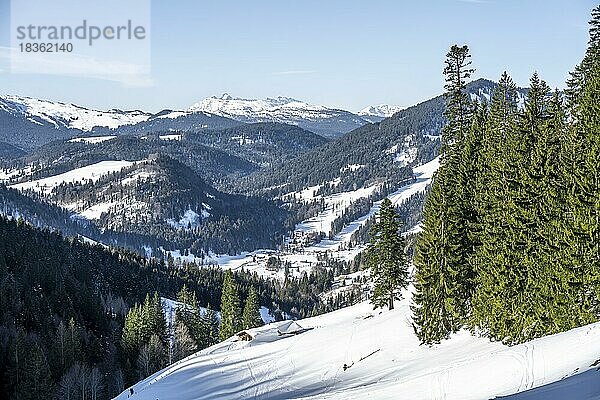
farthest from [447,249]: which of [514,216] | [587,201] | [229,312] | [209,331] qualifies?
[209,331]

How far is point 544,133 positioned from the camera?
1017 inches

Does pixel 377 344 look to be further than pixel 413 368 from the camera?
Yes

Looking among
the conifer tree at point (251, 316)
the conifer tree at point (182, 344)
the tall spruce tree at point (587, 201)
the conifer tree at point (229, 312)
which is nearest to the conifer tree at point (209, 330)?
the conifer tree at point (182, 344)

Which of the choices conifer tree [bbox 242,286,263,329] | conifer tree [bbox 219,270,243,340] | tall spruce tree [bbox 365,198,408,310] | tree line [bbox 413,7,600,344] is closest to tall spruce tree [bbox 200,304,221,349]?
conifer tree [bbox 219,270,243,340]

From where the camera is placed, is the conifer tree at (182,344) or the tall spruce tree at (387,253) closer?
the tall spruce tree at (387,253)

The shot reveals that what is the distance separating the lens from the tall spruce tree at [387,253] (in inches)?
1832

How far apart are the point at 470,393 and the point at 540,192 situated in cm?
1163

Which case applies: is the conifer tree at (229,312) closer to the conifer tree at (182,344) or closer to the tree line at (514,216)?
the conifer tree at (182,344)

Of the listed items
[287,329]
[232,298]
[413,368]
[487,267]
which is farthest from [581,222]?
[232,298]

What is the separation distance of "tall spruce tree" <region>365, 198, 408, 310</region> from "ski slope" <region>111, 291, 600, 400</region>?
13.0 ft

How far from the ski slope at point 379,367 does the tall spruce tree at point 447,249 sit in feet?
Answer: 4.80

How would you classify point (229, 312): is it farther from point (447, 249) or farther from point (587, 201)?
point (587, 201)

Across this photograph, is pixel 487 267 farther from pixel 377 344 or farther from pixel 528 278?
pixel 377 344

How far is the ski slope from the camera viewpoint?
18453 mm
